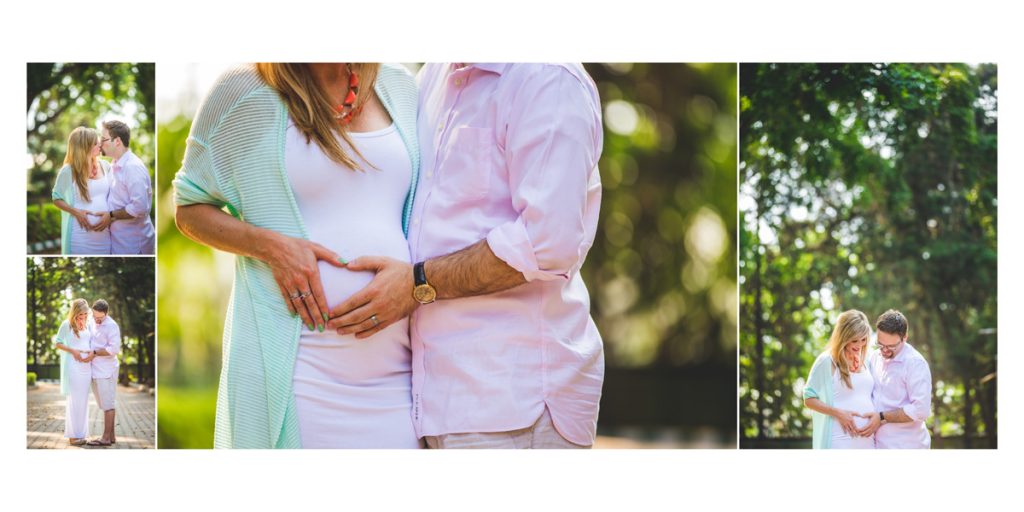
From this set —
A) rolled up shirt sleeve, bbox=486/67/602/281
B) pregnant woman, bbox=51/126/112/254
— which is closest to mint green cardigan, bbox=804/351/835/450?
rolled up shirt sleeve, bbox=486/67/602/281

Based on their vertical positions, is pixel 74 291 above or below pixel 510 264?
below

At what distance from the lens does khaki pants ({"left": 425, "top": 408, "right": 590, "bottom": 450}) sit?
2965 mm

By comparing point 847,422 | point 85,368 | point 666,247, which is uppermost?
point 666,247

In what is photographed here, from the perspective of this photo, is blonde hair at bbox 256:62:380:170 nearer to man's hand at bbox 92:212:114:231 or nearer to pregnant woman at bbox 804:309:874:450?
man's hand at bbox 92:212:114:231

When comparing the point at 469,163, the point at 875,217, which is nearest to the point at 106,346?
the point at 469,163

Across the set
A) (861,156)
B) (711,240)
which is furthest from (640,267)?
(861,156)

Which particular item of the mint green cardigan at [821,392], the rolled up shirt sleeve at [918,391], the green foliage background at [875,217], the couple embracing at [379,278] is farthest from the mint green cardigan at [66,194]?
the rolled up shirt sleeve at [918,391]

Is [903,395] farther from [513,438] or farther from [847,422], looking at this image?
[513,438]

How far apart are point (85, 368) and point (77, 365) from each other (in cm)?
3

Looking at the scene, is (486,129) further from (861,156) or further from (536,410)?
(861,156)

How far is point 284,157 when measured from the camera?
2.97 metres

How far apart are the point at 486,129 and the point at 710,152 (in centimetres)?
484

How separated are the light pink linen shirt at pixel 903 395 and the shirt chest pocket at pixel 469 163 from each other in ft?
5.98

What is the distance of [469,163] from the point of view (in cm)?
296
